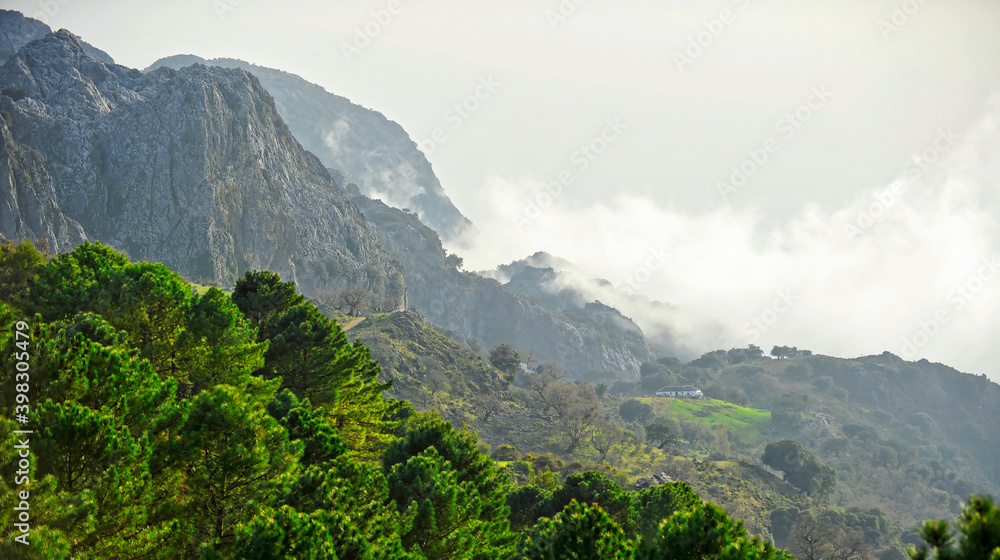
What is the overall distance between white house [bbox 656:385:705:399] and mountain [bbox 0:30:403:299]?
101 meters

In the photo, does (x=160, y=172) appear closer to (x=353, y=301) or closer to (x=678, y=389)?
(x=353, y=301)

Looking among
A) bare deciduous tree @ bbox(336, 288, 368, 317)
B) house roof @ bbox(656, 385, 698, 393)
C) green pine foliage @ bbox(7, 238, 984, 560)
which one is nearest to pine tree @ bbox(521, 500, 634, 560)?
green pine foliage @ bbox(7, 238, 984, 560)

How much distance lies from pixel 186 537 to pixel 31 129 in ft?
471

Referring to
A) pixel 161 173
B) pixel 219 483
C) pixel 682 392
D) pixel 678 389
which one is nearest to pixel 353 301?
pixel 161 173

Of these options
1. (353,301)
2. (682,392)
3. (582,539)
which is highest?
(353,301)

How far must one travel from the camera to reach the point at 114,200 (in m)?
128

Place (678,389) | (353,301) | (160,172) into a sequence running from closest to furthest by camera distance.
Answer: (160,172)
(353,301)
(678,389)

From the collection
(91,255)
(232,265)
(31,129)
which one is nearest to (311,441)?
(91,255)

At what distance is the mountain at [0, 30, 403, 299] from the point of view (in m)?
120

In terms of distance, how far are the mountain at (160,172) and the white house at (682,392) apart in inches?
3968

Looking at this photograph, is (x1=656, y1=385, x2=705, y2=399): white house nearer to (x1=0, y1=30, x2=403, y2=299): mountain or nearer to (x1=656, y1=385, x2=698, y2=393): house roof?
(x1=656, y1=385, x2=698, y2=393): house roof

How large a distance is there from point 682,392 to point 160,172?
16607 cm

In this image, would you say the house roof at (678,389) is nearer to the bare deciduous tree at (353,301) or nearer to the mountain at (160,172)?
the mountain at (160,172)

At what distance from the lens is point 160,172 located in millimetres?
133500
